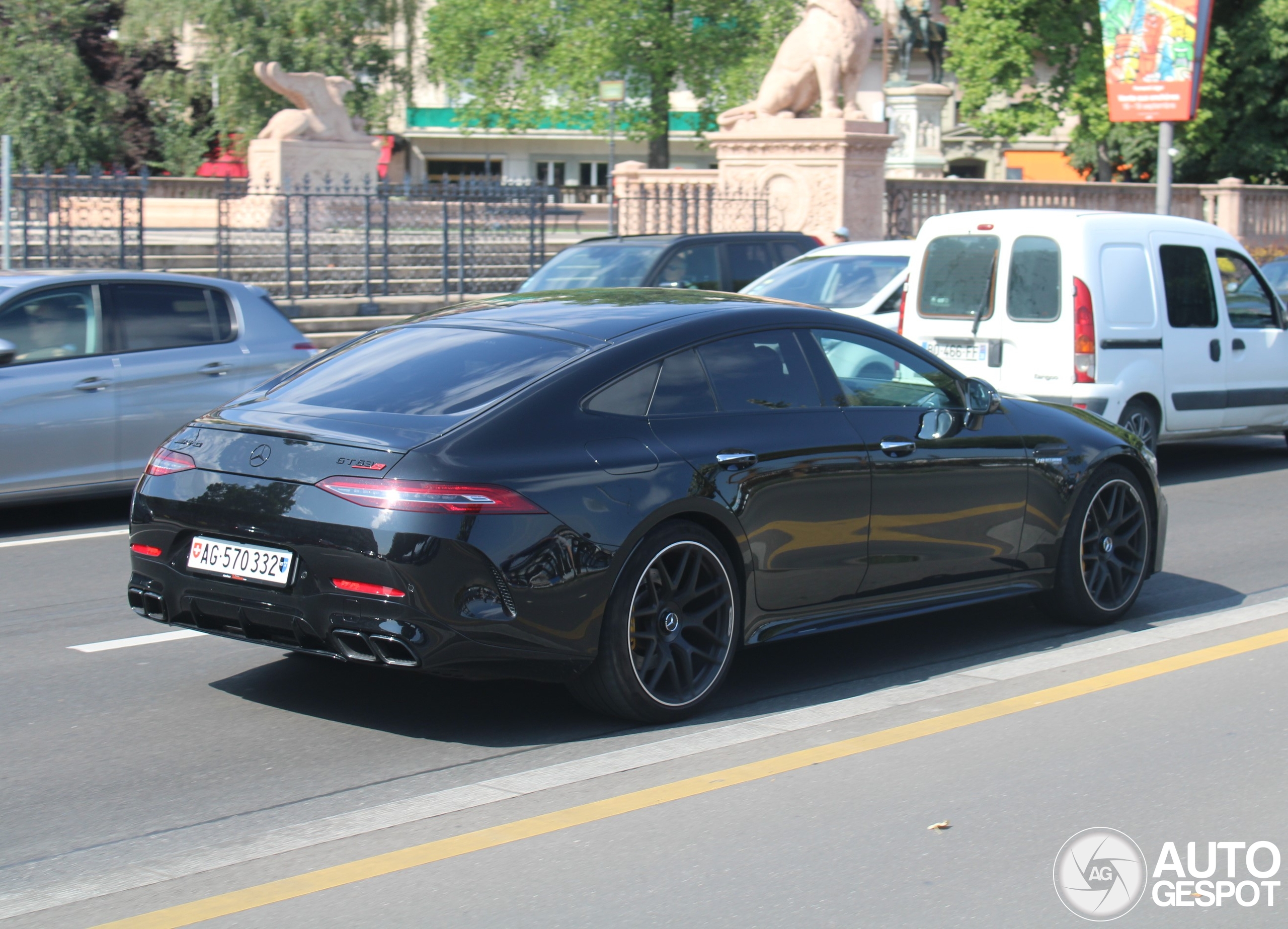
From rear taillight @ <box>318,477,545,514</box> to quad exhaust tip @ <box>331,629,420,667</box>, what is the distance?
410 mm

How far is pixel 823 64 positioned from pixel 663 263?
12.5m

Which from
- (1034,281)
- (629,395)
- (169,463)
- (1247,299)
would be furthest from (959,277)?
(169,463)

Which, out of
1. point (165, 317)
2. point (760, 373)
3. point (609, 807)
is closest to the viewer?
point (609, 807)

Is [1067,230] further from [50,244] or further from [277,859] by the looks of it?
[50,244]

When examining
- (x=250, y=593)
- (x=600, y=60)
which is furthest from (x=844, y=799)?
(x=600, y=60)

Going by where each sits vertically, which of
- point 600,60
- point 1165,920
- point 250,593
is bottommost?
point 1165,920

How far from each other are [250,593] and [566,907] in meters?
1.80

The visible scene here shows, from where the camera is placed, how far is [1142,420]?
36.9ft

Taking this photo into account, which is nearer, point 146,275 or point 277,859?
point 277,859

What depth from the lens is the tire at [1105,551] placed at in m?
6.90

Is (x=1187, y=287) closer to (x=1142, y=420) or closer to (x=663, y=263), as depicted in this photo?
(x=1142, y=420)

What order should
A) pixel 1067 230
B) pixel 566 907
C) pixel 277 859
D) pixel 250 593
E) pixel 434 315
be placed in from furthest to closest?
pixel 1067 230 < pixel 434 315 < pixel 250 593 < pixel 277 859 < pixel 566 907

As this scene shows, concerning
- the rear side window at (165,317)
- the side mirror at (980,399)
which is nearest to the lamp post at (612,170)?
the rear side window at (165,317)

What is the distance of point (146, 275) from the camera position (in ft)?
31.7
